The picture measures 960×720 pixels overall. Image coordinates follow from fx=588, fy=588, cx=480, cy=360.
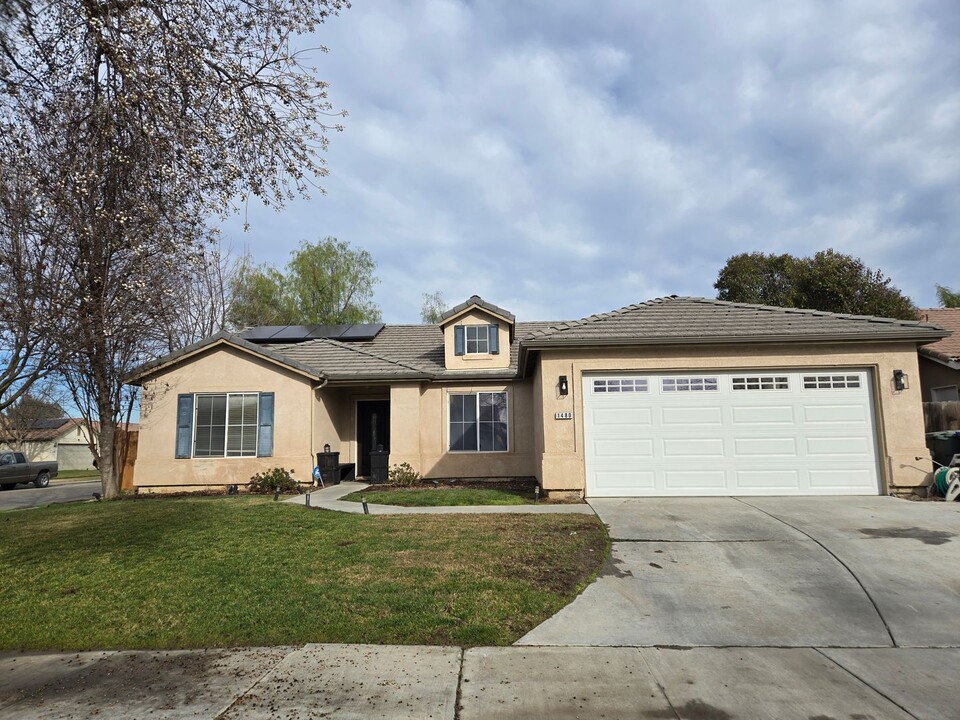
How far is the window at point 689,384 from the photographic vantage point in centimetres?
1162

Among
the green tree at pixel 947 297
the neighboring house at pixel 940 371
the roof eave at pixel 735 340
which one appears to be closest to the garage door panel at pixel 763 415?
→ the roof eave at pixel 735 340

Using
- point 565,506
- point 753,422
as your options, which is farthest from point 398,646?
point 753,422

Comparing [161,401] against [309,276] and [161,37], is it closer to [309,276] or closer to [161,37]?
[161,37]

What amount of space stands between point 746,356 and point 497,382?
6763 millimetres

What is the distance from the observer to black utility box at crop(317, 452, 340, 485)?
50.9ft

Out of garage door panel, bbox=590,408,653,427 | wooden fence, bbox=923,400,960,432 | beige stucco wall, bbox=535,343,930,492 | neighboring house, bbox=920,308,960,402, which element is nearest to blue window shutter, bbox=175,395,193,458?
beige stucco wall, bbox=535,343,930,492

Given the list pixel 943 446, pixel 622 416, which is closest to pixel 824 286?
pixel 943 446

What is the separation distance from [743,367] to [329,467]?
10511 millimetres

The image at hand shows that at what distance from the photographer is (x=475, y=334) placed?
17.2m

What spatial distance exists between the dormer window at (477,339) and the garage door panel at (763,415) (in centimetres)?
735

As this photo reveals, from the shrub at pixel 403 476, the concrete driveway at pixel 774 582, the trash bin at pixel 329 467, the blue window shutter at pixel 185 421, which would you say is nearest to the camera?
the concrete driveway at pixel 774 582

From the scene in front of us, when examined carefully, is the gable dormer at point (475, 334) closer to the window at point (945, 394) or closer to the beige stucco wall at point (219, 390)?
the beige stucco wall at point (219, 390)

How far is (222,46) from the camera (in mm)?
6484

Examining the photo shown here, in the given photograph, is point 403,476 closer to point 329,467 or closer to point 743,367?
point 329,467
